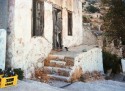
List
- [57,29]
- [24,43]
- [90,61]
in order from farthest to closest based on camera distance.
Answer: [57,29]
[90,61]
[24,43]

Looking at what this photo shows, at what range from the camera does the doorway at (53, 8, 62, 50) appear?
11.2m

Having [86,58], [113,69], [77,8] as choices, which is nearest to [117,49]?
[113,69]

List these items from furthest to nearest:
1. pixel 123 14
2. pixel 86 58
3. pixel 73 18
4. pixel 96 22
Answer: pixel 96 22 → pixel 123 14 → pixel 73 18 → pixel 86 58

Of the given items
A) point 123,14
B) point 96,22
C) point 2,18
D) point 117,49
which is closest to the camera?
point 2,18

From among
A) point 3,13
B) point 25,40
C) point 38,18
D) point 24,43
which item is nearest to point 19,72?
point 24,43

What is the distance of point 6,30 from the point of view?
7.89m

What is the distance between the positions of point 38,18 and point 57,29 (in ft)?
6.87

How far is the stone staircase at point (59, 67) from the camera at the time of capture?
8992 millimetres

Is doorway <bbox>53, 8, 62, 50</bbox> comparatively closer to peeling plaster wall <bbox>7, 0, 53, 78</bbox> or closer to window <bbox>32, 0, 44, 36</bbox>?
window <bbox>32, 0, 44, 36</bbox>

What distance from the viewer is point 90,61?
11375 mm

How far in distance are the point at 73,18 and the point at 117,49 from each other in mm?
9294

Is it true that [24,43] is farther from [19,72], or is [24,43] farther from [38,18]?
[38,18]

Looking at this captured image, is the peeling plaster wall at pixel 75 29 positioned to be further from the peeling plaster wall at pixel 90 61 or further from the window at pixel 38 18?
the window at pixel 38 18

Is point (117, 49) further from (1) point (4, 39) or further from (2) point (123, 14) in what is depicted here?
(1) point (4, 39)
